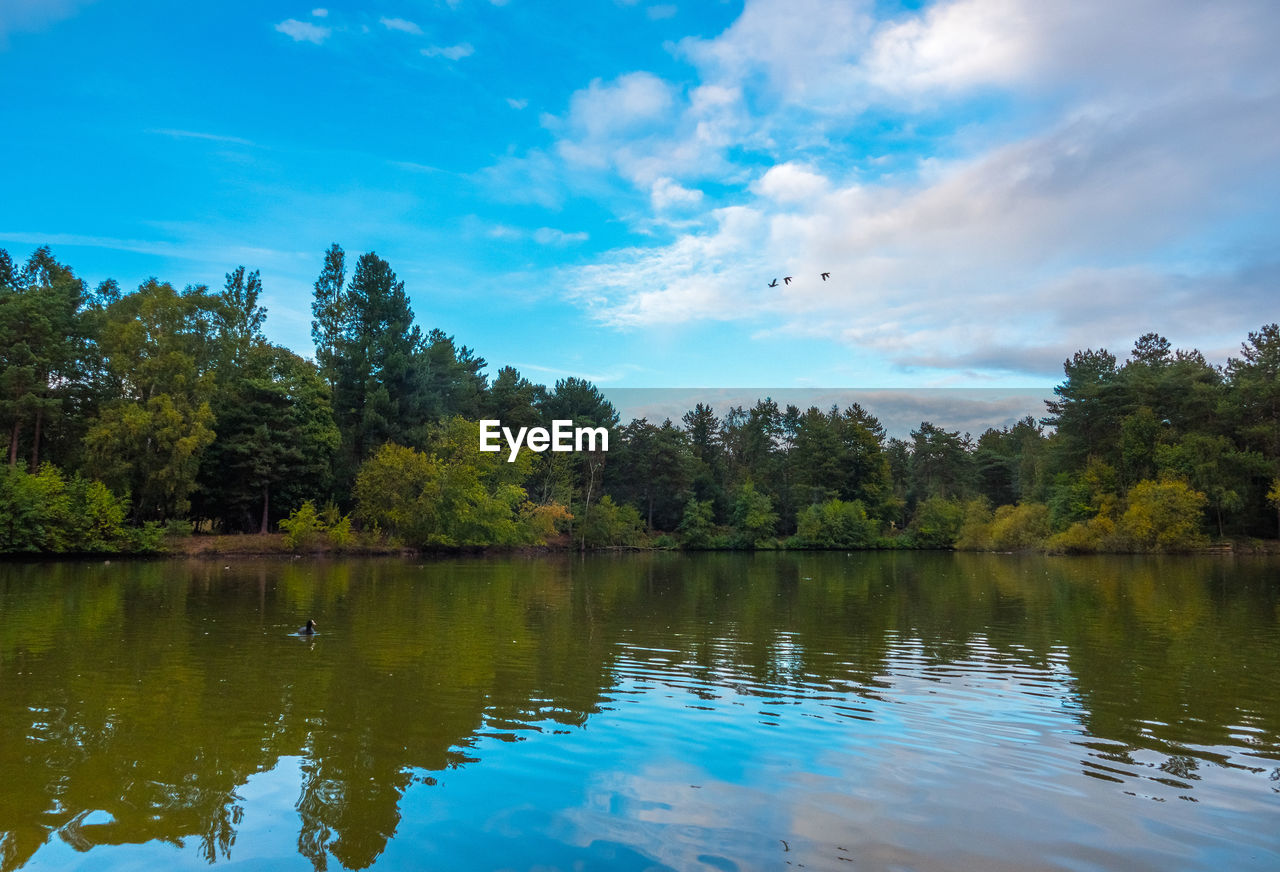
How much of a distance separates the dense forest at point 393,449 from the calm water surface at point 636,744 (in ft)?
103

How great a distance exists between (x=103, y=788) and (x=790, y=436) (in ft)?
326

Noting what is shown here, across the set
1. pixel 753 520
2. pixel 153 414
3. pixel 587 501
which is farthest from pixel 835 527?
pixel 153 414

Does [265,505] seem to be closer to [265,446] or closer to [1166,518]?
[265,446]

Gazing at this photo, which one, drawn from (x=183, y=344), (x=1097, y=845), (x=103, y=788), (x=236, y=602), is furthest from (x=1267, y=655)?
(x=183, y=344)

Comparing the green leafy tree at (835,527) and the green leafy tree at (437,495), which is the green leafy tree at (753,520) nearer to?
the green leafy tree at (835,527)

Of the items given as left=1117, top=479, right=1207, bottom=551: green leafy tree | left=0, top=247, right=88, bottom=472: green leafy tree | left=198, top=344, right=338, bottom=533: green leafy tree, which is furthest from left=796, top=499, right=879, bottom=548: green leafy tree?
left=0, top=247, right=88, bottom=472: green leafy tree

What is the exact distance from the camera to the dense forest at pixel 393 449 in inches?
1734

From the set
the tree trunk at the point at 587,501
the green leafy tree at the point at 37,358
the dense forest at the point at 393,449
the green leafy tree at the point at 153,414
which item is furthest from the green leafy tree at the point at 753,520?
the green leafy tree at the point at 37,358

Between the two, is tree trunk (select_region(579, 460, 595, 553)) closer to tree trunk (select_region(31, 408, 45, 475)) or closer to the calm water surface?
tree trunk (select_region(31, 408, 45, 475))

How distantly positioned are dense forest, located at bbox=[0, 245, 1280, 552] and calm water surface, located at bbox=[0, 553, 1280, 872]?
31.4 metres

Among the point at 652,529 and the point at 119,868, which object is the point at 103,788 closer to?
the point at 119,868

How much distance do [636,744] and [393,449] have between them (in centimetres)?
4991

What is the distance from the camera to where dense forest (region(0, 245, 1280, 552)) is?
4403 centimetres

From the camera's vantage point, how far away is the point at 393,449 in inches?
2153
